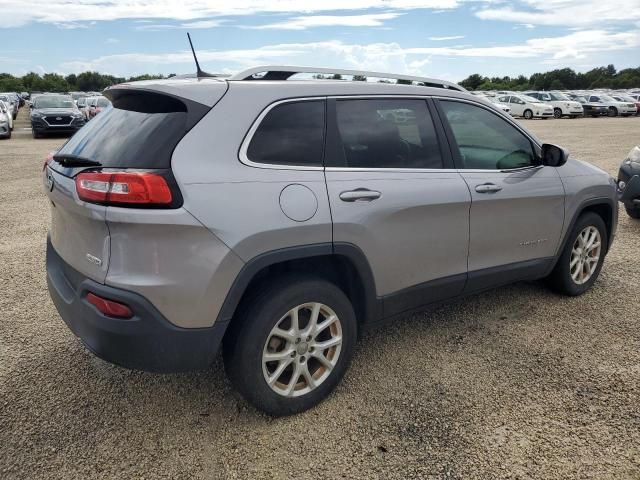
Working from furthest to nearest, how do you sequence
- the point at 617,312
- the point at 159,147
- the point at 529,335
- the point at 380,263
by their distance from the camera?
the point at 617,312, the point at 529,335, the point at 380,263, the point at 159,147

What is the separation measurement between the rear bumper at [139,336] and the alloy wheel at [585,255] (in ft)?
10.3

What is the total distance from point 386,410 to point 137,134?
191 cm

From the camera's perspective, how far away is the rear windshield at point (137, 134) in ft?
7.73

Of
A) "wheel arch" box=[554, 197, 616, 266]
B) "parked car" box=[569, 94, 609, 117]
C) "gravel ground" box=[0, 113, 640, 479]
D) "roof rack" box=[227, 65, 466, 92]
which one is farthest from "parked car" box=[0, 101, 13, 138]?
"parked car" box=[569, 94, 609, 117]

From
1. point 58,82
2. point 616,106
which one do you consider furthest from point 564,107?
point 58,82

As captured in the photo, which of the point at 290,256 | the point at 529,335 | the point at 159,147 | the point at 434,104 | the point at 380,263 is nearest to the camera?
the point at 159,147

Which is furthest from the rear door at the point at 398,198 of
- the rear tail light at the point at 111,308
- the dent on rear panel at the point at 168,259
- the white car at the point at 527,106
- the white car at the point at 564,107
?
the white car at the point at 564,107

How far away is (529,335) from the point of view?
371 centimetres

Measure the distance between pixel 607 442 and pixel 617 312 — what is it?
1792 mm

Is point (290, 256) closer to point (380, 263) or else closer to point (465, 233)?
point (380, 263)

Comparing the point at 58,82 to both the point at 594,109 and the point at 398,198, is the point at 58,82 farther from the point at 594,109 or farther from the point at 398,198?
the point at 398,198

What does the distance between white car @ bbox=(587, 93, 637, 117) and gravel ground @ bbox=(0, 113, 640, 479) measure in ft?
118

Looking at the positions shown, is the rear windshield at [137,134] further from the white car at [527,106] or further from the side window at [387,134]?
the white car at [527,106]

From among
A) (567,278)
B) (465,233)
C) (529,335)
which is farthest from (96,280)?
(567,278)
